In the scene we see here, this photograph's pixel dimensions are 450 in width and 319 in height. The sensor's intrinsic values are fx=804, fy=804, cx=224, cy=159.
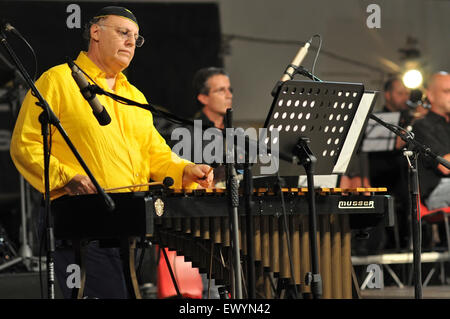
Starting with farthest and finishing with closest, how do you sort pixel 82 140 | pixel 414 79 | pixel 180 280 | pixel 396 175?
pixel 396 175 → pixel 414 79 → pixel 180 280 → pixel 82 140

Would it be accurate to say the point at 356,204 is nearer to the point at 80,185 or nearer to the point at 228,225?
the point at 228,225

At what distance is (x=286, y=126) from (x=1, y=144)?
5.10 m

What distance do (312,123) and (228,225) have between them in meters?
0.64

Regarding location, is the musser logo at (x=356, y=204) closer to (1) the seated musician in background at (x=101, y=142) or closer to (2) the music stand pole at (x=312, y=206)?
(2) the music stand pole at (x=312, y=206)

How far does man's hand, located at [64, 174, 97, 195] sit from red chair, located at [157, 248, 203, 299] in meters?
2.38

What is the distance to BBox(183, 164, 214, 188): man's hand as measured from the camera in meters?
4.34

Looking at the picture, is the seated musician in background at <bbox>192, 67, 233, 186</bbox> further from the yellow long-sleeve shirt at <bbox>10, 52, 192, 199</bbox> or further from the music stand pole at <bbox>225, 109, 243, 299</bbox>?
the music stand pole at <bbox>225, 109, 243, 299</bbox>

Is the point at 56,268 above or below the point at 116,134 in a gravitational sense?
below

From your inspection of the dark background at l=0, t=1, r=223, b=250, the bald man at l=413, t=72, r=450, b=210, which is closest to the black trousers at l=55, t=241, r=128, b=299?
the dark background at l=0, t=1, r=223, b=250

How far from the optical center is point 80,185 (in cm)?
402

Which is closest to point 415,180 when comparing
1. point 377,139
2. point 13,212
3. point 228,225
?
point 228,225

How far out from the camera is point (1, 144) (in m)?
8.21
